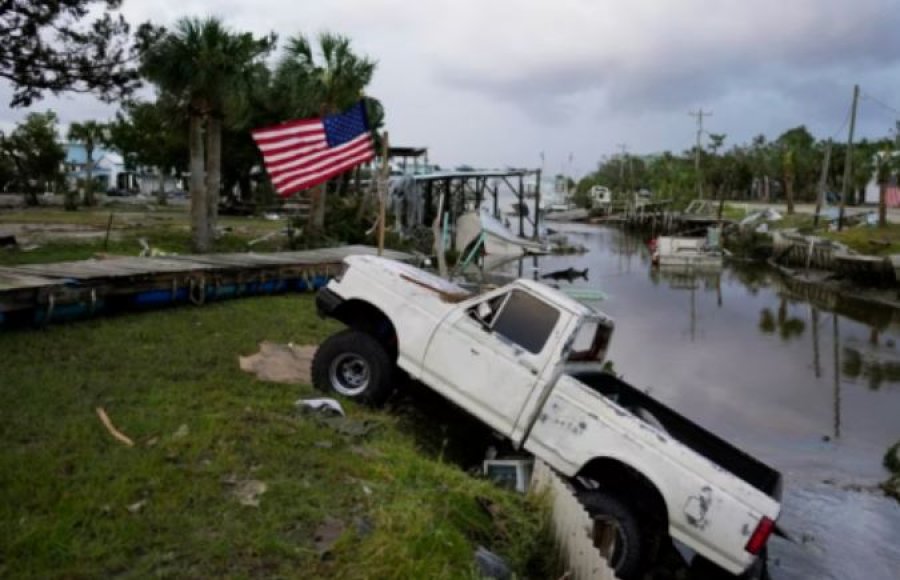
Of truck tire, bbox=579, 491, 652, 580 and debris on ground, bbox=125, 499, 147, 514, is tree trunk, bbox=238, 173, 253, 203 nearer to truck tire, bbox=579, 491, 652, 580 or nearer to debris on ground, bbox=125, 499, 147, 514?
truck tire, bbox=579, 491, 652, 580

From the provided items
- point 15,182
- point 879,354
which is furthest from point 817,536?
point 15,182

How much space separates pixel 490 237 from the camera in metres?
35.2

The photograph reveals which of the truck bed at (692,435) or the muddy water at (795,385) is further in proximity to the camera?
the muddy water at (795,385)

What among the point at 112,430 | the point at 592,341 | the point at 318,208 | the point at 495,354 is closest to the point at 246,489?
the point at 112,430

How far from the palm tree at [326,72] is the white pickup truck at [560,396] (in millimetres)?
17248

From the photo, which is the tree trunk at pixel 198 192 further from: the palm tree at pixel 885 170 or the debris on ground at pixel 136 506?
the palm tree at pixel 885 170

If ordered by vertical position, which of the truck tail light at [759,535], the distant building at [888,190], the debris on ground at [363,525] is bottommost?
the truck tail light at [759,535]

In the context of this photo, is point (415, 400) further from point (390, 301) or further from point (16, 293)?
point (16, 293)

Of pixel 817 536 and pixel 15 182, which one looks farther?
pixel 15 182

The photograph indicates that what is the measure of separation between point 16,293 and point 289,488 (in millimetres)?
6650

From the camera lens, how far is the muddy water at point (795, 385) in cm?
1127

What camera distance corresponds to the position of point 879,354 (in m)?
24.8

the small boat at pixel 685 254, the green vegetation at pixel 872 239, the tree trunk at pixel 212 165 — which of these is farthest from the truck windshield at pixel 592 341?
the small boat at pixel 685 254

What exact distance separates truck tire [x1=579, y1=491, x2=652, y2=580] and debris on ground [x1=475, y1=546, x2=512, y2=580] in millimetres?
1711
